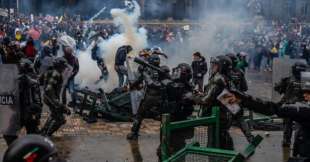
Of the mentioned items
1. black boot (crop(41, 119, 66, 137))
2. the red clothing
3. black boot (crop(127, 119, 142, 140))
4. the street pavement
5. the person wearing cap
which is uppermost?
the red clothing

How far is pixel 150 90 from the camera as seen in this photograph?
32.1 feet

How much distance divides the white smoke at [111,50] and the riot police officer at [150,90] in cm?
501

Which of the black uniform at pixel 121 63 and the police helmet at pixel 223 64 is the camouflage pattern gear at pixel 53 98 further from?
the black uniform at pixel 121 63

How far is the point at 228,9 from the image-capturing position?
32469 millimetres

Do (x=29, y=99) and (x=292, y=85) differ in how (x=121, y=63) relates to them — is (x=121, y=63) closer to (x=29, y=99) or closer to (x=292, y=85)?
(x=29, y=99)

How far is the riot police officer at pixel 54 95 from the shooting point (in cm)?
917

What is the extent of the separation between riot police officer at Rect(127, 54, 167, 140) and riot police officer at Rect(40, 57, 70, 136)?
1.40 metres

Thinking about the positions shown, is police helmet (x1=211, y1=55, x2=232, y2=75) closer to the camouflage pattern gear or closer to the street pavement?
the street pavement

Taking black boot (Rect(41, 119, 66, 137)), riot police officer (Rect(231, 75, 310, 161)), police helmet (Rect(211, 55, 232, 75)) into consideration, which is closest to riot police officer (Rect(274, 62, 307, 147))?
police helmet (Rect(211, 55, 232, 75))

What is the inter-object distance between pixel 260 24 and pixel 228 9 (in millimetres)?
2201

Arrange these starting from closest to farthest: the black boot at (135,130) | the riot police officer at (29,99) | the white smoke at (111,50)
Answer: the riot police officer at (29,99)
the black boot at (135,130)
the white smoke at (111,50)

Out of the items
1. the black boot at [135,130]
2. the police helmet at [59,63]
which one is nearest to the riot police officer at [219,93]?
the black boot at [135,130]

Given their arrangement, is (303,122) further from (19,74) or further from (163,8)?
(163,8)

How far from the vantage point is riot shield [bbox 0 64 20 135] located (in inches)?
347
